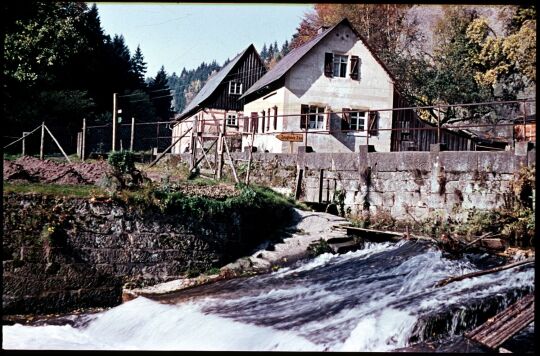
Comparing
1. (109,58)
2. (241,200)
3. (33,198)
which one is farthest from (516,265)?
(109,58)

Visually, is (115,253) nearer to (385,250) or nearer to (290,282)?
(290,282)

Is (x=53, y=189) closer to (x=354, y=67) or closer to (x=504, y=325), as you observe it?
(x=504, y=325)

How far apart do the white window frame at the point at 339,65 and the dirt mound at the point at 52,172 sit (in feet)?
50.0

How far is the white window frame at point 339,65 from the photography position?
27.2 m

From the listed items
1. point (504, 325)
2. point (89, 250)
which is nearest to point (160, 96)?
point (89, 250)

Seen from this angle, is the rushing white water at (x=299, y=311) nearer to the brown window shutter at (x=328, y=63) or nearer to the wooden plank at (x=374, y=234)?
the wooden plank at (x=374, y=234)

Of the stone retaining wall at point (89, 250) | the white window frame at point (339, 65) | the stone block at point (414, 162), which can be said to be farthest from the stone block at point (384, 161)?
the white window frame at point (339, 65)

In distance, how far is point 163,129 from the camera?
5628cm

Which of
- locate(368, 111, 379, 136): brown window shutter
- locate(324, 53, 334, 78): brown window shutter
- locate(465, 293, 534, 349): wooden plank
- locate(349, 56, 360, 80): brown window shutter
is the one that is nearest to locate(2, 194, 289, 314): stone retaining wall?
locate(465, 293, 534, 349): wooden plank

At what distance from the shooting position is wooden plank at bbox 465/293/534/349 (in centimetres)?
662

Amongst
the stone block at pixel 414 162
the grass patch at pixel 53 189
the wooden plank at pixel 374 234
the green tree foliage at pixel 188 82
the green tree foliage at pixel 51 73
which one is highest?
the green tree foliage at pixel 188 82

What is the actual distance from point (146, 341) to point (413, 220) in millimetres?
7736

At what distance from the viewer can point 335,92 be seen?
27.3m

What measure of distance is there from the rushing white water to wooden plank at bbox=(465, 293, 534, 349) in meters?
0.57
